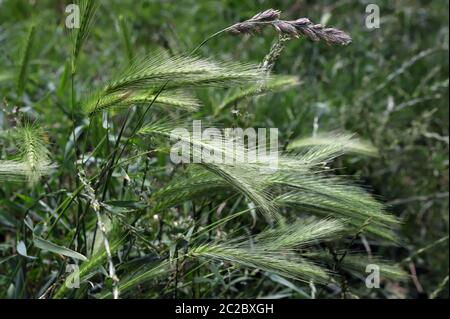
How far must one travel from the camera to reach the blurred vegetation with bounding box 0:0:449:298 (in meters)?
2.53

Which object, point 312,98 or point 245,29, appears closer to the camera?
point 245,29

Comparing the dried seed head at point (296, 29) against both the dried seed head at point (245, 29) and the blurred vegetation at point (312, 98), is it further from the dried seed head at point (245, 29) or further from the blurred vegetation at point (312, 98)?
the blurred vegetation at point (312, 98)

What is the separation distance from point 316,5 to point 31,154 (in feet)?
9.36

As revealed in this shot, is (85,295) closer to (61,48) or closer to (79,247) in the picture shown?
(79,247)

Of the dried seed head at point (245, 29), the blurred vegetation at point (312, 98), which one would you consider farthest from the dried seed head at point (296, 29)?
the blurred vegetation at point (312, 98)

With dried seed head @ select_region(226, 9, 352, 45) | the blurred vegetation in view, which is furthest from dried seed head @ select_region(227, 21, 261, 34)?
the blurred vegetation

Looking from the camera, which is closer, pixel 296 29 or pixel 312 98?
pixel 296 29

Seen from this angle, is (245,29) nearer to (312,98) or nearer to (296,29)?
(296,29)

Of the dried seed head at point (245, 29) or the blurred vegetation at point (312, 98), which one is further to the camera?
the blurred vegetation at point (312, 98)

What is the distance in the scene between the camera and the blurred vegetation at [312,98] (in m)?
2.53

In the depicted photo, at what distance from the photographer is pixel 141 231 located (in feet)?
6.60

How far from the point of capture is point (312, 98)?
11.6 feet

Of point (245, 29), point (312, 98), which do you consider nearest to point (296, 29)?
point (245, 29)
